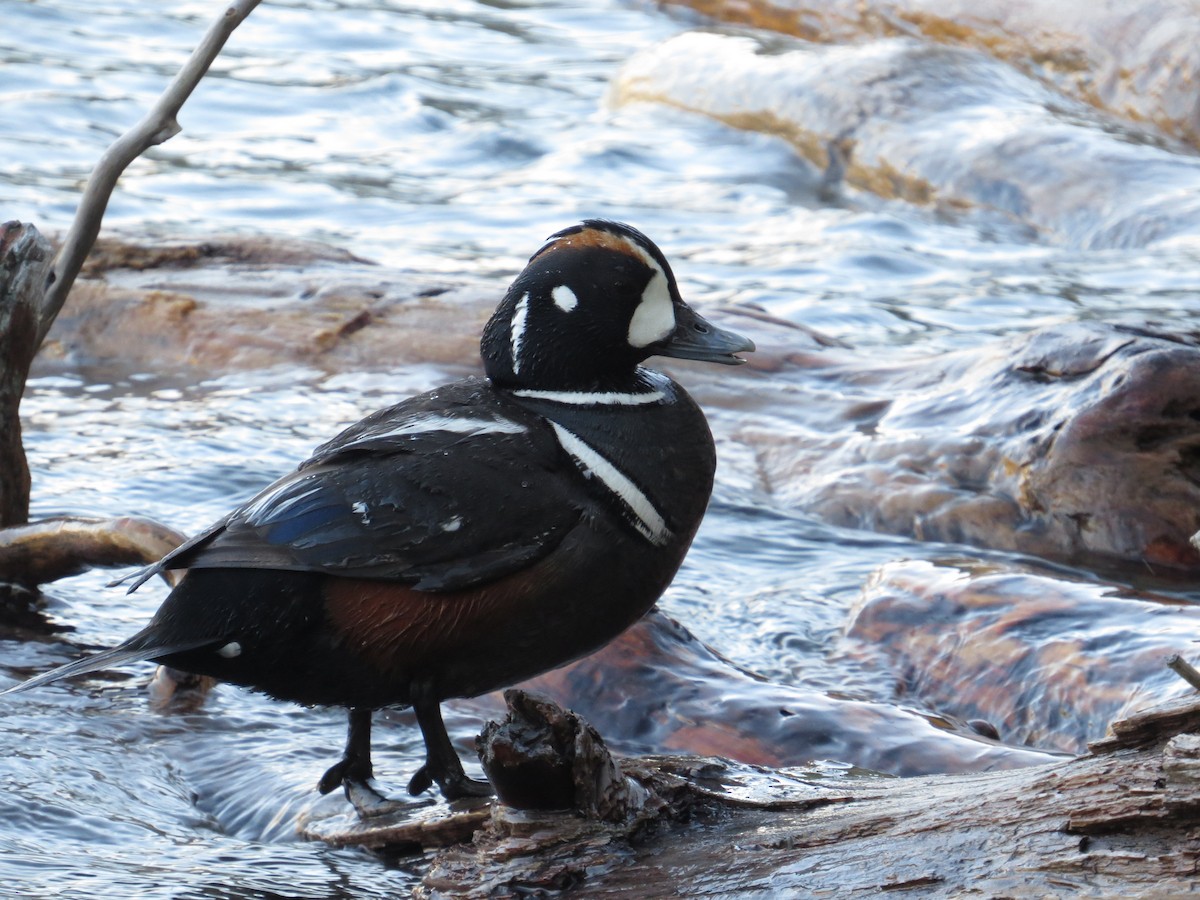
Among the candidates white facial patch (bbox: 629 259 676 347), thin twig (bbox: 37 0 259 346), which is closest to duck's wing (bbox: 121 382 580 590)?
white facial patch (bbox: 629 259 676 347)

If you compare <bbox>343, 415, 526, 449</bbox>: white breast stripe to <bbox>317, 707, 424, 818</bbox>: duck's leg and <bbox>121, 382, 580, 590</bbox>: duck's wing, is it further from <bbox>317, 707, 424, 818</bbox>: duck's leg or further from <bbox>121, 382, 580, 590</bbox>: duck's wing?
<bbox>317, 707, 424, 818</bbox>: duck's leg

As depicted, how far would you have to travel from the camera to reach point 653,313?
141 inches

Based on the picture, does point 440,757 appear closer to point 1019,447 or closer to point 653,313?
point 653,313

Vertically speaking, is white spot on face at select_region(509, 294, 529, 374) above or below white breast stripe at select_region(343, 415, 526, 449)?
above

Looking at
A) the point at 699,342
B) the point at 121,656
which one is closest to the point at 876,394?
the point at 699,342

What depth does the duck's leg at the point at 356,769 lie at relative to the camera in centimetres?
346

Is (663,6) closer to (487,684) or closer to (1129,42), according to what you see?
(1129,42)

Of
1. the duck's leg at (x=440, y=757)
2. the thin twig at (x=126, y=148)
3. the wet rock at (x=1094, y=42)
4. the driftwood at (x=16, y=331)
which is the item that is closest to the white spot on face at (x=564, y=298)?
the duck's leg at (x=440, y=757)

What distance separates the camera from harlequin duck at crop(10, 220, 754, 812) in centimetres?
315

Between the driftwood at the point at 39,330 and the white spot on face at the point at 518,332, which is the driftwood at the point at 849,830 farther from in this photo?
the driftwood at the point at 39,330

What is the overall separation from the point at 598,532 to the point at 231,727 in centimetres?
139

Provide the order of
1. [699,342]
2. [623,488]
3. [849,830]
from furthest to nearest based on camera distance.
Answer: [699,342] → [623,488] → [849,830]

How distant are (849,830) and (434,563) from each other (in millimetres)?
983

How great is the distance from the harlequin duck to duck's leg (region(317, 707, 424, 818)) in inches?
7.0
